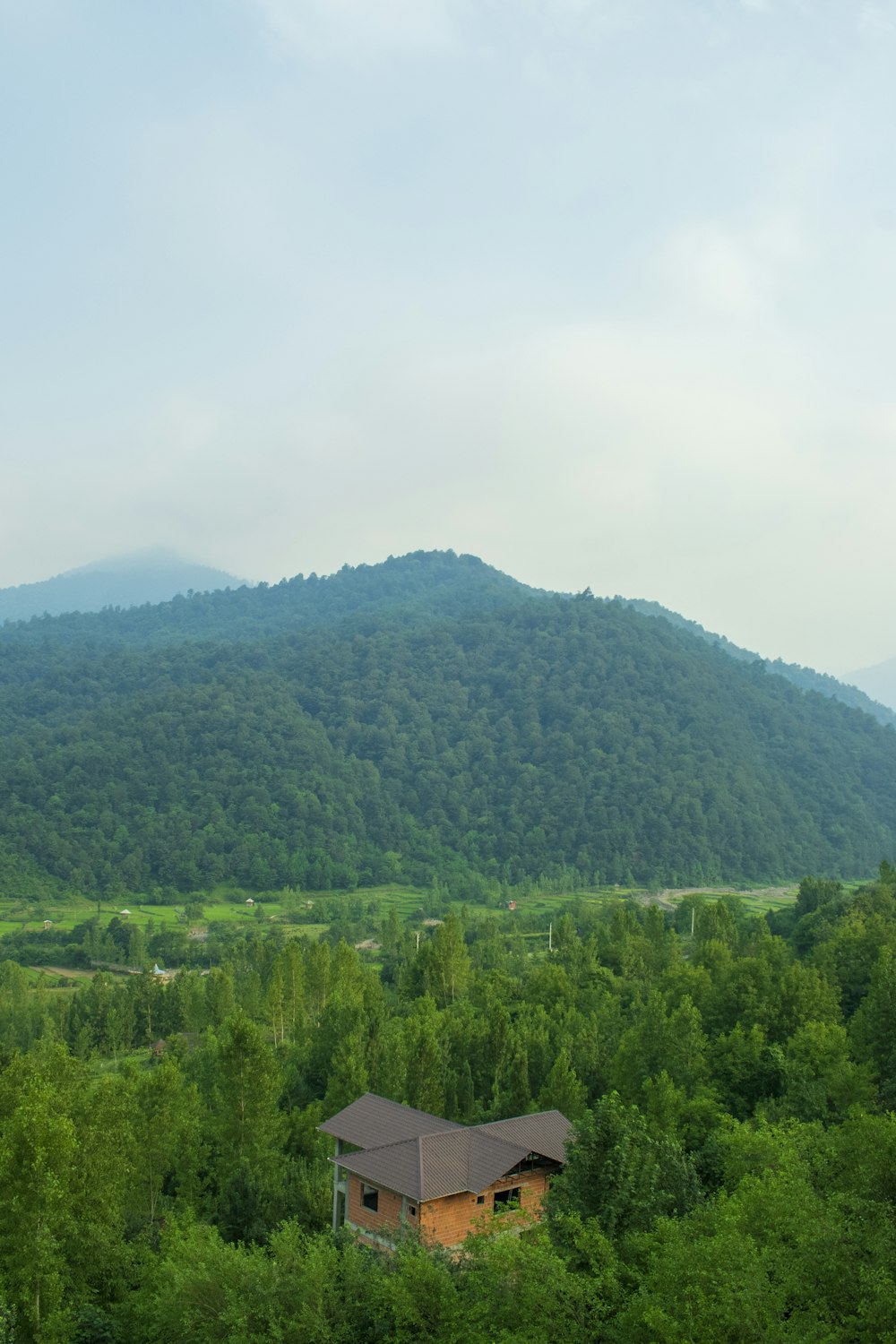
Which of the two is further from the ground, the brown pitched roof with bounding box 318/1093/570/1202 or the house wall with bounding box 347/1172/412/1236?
the brown pitched roof with bounding box 318/1093/570/1202

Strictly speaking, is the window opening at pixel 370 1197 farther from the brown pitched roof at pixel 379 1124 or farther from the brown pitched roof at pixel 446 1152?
the brown pitched roof at pixel 379 1124

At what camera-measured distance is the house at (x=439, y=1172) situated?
30.9 m

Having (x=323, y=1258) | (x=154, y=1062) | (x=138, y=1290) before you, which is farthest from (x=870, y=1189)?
(x=154, y=1062)

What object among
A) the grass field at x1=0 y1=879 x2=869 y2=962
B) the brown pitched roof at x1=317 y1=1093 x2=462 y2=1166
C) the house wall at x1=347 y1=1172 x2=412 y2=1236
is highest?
the brown pitched roof at x1=317 y1=1093 x2=462 y2=1166

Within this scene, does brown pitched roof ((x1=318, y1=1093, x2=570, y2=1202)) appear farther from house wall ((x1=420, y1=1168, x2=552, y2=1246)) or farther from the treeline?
the treeline

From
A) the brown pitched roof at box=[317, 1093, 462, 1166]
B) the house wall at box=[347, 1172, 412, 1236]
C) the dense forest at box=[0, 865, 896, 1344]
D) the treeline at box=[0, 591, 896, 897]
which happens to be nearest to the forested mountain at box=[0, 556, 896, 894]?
the treeline at box=[0, 591, 896, 897]

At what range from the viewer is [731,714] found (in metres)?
181

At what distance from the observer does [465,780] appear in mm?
171375

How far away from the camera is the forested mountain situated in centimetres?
14612

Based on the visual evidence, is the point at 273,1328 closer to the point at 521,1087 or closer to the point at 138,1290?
the point at 138,1290

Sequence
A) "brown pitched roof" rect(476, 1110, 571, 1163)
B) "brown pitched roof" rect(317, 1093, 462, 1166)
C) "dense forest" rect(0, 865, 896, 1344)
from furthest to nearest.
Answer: "brown pitched roof" rect(317, 1093, 462, 1166) < "brown pitched roof" rect(476, 1110, 571, 1163) < "dense forest" rect(0, 865, 896, 1344)

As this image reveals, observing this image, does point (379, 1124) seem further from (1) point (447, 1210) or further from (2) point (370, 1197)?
(1) point (447, 1210)

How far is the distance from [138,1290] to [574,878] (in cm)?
11810

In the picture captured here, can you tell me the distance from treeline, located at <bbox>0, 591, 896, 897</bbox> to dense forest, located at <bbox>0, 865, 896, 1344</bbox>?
72266 millimetres
